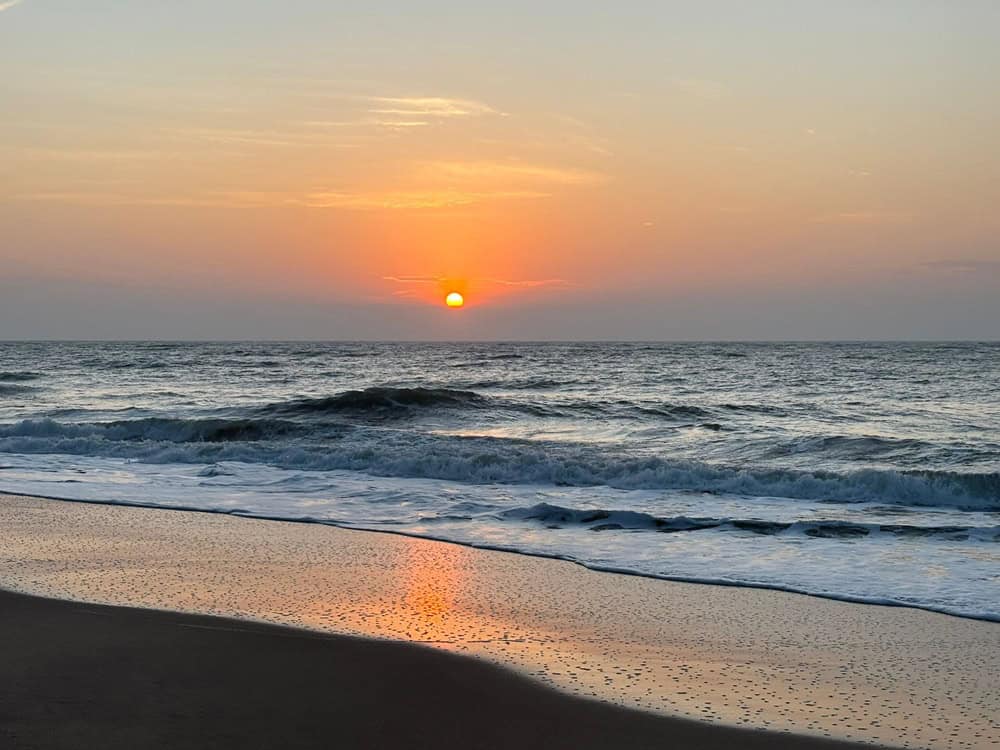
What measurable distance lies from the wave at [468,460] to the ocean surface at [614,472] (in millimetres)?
54

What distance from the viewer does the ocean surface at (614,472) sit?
10.1m

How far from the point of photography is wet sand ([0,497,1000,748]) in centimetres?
533

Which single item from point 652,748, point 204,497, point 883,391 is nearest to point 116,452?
point 204,497

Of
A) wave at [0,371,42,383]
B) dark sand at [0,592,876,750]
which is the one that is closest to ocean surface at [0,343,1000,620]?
dark sand at [0,592,876,750]

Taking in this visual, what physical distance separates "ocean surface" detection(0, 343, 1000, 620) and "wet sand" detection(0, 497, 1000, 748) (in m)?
0.86

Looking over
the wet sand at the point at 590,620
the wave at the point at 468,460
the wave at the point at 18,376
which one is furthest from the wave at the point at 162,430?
the wave at the point at 18,376

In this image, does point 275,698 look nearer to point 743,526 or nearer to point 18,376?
point 743,526

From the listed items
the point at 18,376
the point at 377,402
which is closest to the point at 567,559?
the point at 377,402

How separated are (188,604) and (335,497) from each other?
7013 mm

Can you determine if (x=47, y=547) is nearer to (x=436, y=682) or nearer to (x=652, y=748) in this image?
(x=436, y=682)

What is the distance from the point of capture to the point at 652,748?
467cm

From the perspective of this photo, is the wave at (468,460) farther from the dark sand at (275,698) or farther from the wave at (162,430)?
the dark sand at (275,698)

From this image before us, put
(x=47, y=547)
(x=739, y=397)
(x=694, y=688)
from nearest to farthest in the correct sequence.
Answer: (x=694, y=688)
(x=47, y=547)
(x=739, y=397)

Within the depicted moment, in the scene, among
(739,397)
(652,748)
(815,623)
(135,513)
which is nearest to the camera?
(652,748)
